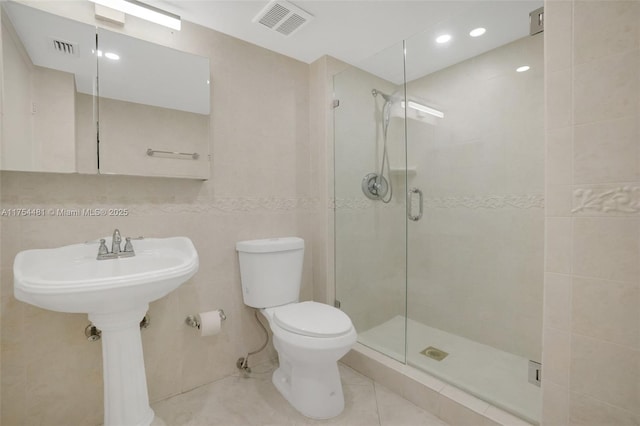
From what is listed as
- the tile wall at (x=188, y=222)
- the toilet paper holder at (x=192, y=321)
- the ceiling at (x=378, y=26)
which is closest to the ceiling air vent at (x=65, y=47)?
the tile wall at (x=188, y=222)

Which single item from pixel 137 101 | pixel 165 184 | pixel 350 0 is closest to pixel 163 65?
pixel 137 101

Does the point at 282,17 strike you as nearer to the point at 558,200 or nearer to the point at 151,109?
the point at 151,109

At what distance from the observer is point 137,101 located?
1479mm

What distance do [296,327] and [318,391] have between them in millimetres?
355

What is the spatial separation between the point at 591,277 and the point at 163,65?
6.65 feet

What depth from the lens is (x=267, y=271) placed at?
1777mm

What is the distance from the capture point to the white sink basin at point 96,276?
0.95 meters

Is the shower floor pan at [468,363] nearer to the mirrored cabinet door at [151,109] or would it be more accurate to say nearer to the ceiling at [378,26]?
the mirrored cabinet door at [151,109]

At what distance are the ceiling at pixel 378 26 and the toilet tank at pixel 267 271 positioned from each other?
124 centimetres

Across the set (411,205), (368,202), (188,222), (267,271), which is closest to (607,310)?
(411,205)

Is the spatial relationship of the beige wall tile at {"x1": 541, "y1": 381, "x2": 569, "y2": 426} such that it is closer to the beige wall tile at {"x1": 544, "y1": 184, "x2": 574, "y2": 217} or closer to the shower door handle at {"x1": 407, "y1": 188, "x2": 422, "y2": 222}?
the beige wall tile at {"x1": 544, "y1": 184, "x2": 574, "y2": 217}

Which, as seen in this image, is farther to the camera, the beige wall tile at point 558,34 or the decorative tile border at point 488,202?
the decorative tile border at point 488,202

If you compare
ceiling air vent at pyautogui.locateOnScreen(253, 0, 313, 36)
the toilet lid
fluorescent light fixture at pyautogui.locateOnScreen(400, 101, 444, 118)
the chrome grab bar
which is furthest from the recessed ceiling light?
the toilet lid

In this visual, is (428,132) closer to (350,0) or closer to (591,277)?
(350,0)
